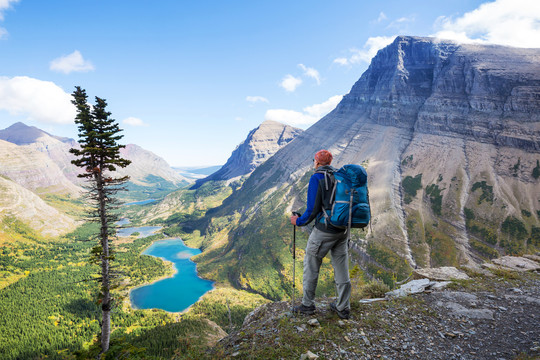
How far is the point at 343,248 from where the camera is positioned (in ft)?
22.3

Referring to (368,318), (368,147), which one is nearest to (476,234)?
(368,147)

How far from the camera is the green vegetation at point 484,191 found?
299ft

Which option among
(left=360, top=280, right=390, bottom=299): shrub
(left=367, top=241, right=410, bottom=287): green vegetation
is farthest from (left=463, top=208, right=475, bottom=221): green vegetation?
(left=360, top=280, right=390, bottom=299): shrub

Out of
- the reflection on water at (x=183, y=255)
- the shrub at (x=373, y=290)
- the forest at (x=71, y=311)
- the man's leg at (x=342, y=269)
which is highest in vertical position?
the man's leg at (x=342, y=269)

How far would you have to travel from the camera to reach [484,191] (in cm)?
9388

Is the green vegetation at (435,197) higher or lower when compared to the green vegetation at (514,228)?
higher

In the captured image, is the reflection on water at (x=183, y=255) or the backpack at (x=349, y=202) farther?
the reflection on water at (x=183, y=255)

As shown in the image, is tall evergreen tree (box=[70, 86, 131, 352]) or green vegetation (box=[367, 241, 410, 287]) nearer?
tall evergreen tree (box=[70, 86, 131, 352])

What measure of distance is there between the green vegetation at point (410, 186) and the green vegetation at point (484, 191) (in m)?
21.0

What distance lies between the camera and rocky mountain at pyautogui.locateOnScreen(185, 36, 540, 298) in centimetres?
8594

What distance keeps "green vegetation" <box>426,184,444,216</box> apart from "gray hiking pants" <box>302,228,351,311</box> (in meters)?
118

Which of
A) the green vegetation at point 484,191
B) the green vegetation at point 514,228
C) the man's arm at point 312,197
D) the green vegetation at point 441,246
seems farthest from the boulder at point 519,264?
the green vegetation at point 484,191

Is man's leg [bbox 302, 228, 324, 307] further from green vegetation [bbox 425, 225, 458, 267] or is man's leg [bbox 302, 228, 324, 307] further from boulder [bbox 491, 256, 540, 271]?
green vegetation [bbox 425, 225, 458, 267]

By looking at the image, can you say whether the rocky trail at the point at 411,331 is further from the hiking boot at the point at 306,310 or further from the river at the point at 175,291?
the river at the point at 175,291
